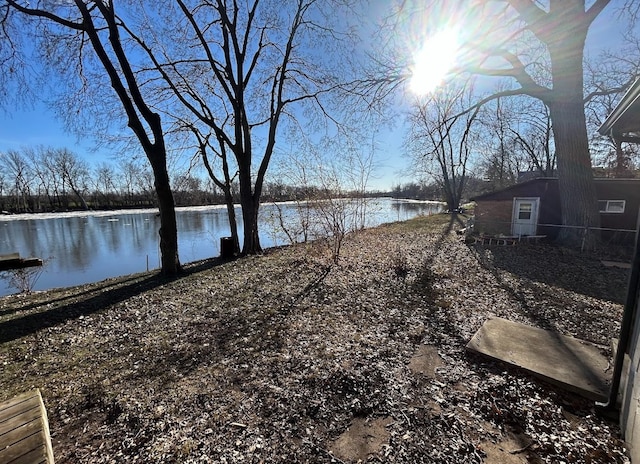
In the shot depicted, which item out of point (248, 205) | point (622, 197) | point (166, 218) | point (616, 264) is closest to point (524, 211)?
point (622, 197)

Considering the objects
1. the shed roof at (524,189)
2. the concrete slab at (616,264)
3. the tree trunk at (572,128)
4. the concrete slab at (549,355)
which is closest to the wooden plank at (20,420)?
the concrete slab at (549,355)

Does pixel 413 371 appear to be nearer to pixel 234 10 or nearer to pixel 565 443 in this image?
pixel 565 443

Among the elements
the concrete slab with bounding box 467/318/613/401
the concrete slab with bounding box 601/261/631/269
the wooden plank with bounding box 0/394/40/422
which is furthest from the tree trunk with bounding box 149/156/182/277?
the concrete slab with bounding box 601/261/631/269

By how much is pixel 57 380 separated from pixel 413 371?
11.4ft

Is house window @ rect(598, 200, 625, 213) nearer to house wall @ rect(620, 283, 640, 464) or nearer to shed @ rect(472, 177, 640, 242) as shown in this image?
shed @ rect(472, 177, 640, 242)

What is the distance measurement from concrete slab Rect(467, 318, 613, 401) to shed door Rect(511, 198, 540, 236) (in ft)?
32.3

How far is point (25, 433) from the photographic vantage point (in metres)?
1.57

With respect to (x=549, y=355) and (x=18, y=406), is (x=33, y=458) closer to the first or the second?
(x=18, y=406)

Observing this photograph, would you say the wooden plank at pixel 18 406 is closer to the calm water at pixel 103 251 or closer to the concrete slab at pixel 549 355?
the concrete slab at pixel 549 355

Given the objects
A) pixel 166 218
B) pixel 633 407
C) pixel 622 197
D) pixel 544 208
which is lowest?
pixel 633 407

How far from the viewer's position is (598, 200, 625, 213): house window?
10.2 m

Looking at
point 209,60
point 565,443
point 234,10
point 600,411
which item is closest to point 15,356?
Result: point 565,443

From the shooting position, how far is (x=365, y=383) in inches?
98.3

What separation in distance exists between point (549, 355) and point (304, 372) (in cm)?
244
